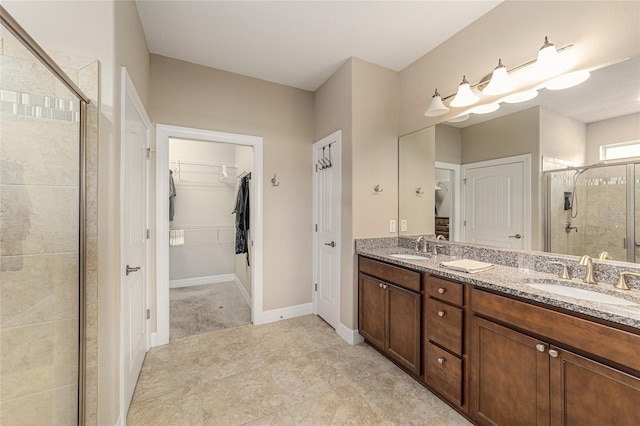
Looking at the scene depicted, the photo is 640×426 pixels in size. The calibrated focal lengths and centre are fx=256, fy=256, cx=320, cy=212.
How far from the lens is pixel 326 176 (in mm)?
2924

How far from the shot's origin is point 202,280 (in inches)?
175

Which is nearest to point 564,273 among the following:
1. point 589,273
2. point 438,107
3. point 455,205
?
point 589,273

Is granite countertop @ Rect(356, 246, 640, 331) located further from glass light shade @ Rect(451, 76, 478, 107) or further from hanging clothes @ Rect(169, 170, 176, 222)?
hanging clothes @ Rect(169, 170, 176, 222)

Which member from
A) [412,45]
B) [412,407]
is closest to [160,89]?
[412,45]

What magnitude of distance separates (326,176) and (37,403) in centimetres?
257

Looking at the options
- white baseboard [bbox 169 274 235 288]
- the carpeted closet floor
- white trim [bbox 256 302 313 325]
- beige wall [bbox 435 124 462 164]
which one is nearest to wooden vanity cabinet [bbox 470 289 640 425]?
beige wall [bbox 435 124 462 164]

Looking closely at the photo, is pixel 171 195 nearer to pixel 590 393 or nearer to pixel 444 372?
pixel 444 372

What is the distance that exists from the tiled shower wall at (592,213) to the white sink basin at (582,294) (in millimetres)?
297

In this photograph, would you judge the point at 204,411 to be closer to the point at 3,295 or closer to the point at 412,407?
the point at 3,295

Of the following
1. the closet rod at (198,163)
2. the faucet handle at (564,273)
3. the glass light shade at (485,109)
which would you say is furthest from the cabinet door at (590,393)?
the closet rod at (198,163)

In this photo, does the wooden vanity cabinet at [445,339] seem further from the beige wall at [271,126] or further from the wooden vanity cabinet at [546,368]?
the beige wall at [271,126]

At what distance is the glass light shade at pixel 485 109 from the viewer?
76.9 inches

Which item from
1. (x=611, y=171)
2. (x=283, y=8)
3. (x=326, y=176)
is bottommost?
(x=611, y=171)

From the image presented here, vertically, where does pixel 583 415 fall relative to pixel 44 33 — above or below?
below
